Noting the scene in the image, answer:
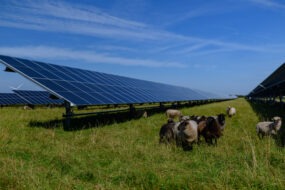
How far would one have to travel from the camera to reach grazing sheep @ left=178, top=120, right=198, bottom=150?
8.84m

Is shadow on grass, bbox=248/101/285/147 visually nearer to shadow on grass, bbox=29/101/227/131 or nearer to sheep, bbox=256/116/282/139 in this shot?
sheep, bbox=256/116/282/139

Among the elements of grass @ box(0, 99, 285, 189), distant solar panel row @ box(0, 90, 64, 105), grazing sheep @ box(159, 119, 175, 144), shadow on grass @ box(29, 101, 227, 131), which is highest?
distant solar panel row @ box(0, 90, 64, 105)

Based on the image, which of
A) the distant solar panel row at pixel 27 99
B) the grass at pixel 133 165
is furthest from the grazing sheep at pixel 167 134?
the distant solar panel row at pixel 27 99

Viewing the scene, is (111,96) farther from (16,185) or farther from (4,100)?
(4,100)

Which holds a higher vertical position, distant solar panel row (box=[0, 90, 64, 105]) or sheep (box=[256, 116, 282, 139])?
distant solar panel row (box=[0, 90, 64, 105])

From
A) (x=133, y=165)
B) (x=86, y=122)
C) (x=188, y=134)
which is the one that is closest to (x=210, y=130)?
(x=188, y=134)

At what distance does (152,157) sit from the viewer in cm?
750

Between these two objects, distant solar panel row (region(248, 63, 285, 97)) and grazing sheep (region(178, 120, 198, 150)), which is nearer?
grazing sheep (region(178, 120, 198, 150))

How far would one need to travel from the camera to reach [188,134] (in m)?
8.83

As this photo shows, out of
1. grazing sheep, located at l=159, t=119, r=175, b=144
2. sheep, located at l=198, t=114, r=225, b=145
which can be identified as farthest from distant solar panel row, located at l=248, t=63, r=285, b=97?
grazing sheep, located at l=159, t=119, r=175, b=144

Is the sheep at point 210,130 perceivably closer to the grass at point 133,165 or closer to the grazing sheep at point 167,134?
the grass at point 133,165

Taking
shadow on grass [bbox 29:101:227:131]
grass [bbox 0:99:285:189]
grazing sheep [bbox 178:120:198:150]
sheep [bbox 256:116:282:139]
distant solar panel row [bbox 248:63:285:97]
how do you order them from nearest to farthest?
grass [bbox 0:99:285:189], grazing sheep [bbox 178:120:198:150], sheep [bbox 256:116:282:139], shadow on grass [bbox 29:101:227:131], distant solar panel row [bbox 248:63:285:97]

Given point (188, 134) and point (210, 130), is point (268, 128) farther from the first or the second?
point (188, 134)

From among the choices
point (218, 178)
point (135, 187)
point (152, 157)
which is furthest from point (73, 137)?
point (218, 178)
